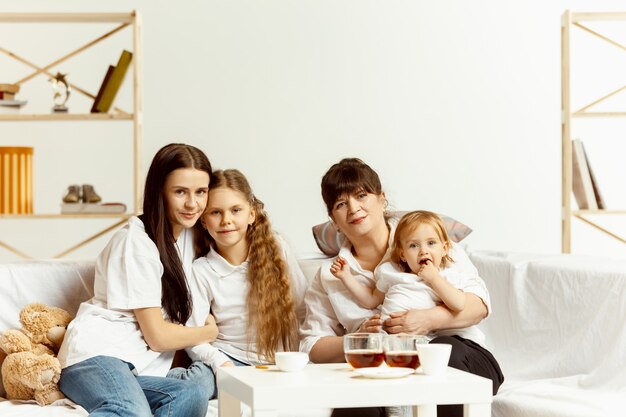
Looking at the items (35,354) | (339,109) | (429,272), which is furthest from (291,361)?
(339,109)

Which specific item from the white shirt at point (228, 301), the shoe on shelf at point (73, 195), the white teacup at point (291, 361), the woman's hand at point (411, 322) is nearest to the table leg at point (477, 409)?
the white teacup at point (291, 361)

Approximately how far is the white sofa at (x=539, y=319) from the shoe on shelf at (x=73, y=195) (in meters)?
0.87

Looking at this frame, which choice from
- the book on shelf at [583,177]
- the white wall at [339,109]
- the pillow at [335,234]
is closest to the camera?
the pillow at [335,234]

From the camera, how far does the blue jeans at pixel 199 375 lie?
2.29 meters

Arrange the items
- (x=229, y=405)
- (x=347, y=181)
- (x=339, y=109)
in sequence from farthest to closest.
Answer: (x=339, y=109)
(x=347, y=181)
(x=229, y=405)

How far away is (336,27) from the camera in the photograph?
4.57 meters

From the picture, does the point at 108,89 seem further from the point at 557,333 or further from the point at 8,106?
the point at 557,333

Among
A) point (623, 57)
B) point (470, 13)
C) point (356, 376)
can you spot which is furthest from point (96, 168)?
point (356, 376)

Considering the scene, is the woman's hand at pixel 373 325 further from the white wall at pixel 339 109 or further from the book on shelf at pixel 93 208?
the white wall at pixel 339 109

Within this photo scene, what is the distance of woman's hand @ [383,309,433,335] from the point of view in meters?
2.26

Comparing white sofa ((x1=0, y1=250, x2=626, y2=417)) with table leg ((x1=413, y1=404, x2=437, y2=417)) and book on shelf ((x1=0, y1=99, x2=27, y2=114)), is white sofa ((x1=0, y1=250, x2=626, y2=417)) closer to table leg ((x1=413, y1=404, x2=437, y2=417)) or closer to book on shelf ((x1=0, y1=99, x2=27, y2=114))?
table leg ((x1=413, y1=404, x2=437, y2=417))

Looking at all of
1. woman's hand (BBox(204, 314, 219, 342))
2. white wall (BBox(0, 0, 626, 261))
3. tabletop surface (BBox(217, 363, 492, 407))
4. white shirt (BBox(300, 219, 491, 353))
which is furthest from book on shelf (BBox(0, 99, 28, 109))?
tabletop surface (BBox(217, 363, 492, 407))

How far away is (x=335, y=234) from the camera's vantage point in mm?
2754

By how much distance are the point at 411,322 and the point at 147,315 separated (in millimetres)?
626
